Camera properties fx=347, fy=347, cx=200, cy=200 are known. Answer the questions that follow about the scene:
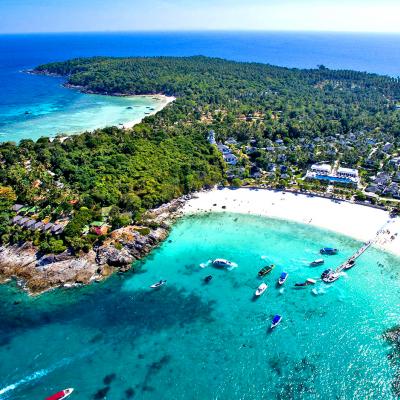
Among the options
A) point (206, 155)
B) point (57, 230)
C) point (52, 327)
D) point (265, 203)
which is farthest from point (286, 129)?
point (52, 327)

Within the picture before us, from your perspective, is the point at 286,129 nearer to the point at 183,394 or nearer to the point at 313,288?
the point at 313,288

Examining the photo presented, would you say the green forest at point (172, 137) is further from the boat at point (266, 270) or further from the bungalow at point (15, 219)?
the boat at point (266, 270)

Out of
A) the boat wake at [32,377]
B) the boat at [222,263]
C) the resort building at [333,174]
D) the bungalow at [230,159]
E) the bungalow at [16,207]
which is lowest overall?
the boat wake at [32,377]

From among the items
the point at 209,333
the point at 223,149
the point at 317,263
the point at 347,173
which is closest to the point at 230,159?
the point at 223,149

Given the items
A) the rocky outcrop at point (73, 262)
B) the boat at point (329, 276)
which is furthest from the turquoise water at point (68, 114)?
the boat at point (329, 276)

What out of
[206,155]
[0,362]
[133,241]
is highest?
[206,155]
